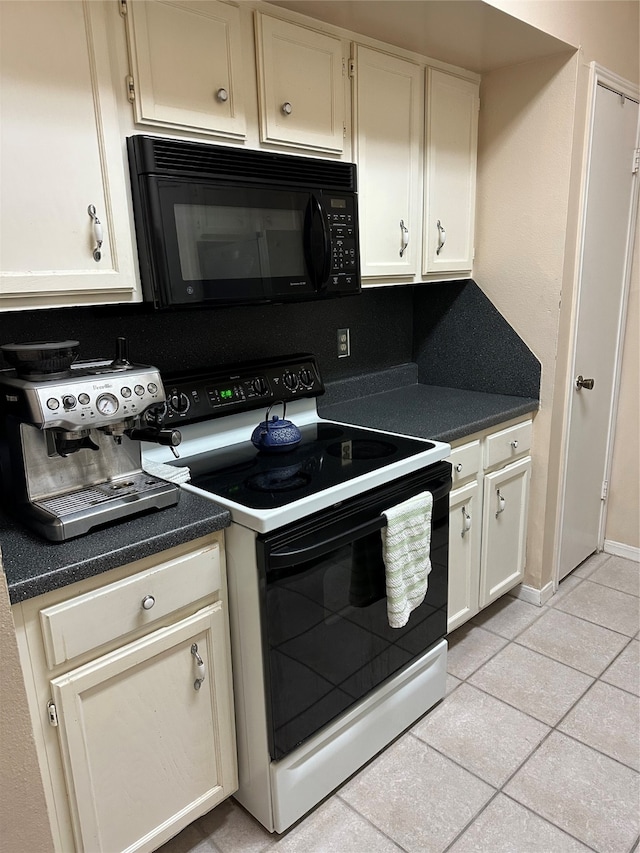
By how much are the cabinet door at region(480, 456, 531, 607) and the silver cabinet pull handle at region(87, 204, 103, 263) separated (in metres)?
1.53

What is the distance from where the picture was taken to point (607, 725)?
77.4 inches

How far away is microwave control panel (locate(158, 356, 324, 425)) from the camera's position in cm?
181

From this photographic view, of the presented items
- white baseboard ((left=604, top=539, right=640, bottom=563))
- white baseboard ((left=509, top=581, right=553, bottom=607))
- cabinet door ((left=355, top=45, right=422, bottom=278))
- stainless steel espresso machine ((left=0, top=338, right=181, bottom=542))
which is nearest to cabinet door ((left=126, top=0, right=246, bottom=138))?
cabinet door ((left=355, top=45, right=422, bottom=278))

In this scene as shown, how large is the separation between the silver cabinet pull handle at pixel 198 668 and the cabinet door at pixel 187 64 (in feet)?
4.09

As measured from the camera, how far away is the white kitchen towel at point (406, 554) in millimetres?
1682

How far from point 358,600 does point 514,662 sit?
3.14 ft

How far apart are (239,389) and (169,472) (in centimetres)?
43

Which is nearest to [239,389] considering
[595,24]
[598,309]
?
[598,309]

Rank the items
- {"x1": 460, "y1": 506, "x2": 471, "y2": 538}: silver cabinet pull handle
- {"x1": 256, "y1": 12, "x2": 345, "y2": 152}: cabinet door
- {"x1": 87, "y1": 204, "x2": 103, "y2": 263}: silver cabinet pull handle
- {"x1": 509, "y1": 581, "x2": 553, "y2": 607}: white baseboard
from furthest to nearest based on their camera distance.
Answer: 1. {"x1": 509, "y1": 581, "x2": 553, "y2": 607}: white baseboard
2. {"x1": 460, "y1": 506, "x2": 471, "y2": 538}: silver cabinet pull handle
3. {"x1": 256, "y1": 12, "x2": 345, "y2": 152}: cabinet door
4. {"x1": 87, "y1": 204, "x2": 103, "y2": 263}: silver cabinet pull handle

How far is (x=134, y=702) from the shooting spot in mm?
1348

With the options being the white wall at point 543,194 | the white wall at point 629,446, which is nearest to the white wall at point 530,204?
the white wall at point 543,194

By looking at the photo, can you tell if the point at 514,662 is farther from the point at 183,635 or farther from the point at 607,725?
the point at 183,635

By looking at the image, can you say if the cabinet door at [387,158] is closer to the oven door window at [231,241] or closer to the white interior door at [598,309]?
the oven door window at [231,241]

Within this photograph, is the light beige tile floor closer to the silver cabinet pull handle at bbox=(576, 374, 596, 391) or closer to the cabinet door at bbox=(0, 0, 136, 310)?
the silver cabinet pull handle at bbox=(576, 374, 596, 391)
